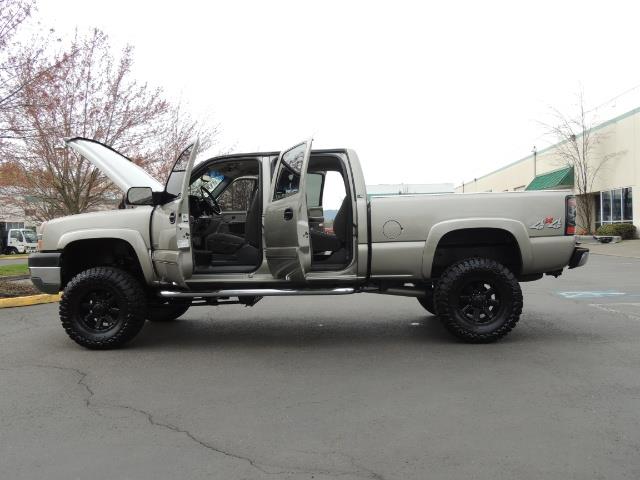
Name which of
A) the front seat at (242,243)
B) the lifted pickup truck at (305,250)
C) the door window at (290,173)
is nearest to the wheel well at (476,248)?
the lifted pickup truck at (305,250)

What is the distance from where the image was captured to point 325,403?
4047 mm

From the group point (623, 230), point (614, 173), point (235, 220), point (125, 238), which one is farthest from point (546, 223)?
point (614, 173)

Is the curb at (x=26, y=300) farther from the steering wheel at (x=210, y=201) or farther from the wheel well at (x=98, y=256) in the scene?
the steering wheel at (x=210, y=201)

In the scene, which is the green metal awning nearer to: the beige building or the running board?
the beige building

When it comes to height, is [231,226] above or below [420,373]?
above

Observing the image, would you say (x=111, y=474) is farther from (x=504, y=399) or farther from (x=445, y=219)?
(x=445, y=219)

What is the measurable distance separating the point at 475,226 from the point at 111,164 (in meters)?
4.02

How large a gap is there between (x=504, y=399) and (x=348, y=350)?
1.98 m

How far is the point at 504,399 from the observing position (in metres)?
4.05

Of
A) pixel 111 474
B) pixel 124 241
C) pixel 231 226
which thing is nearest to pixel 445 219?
pixel 231 226

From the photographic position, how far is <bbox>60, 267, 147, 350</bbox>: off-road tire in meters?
5.78

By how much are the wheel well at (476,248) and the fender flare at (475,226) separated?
0.18 metres

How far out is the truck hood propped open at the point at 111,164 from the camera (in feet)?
19.5

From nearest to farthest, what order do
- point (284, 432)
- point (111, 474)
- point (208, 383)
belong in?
1. point (111, 474)
2. point (284, 432)
3. point (208, 383)
